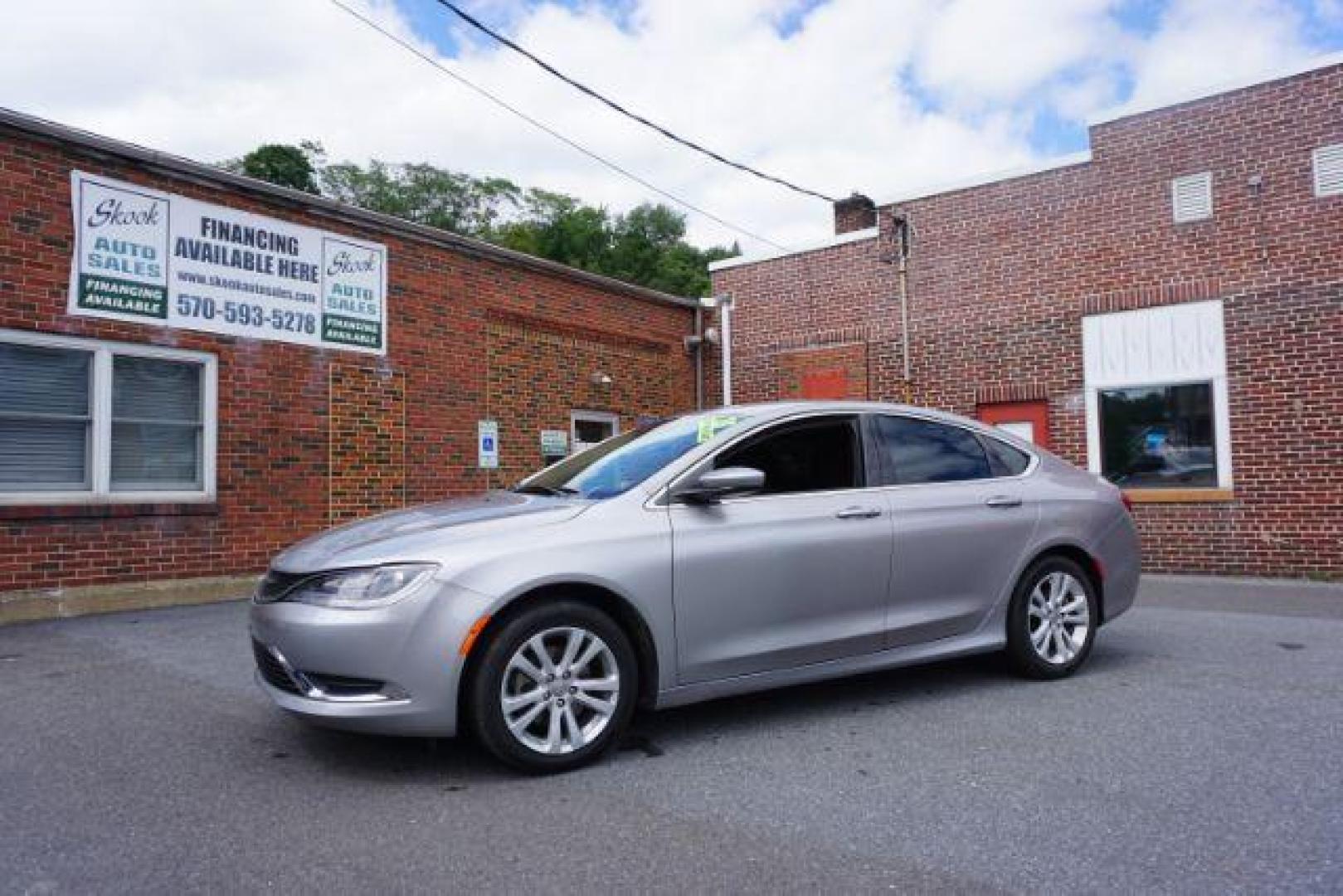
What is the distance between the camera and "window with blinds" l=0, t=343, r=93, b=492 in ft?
24.8

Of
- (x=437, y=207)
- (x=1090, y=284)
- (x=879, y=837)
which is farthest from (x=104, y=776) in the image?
(x=437, y=207)

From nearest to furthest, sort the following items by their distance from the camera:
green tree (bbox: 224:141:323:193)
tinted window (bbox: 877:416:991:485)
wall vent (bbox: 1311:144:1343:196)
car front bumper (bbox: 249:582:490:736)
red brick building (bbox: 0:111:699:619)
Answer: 1. car front bumper (bbox: 249:582:490:736)
2. tinted window (bbox: 877:416:991:485)
3. red brick building (bbox: 0:111:699:619)
4. wall vent (bbox: 1311:144:1343:196)
5. green tree (bbox: 224:141:323:193)

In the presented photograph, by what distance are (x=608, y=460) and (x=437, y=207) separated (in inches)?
1671

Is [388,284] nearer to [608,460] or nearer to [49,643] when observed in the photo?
[49,643]

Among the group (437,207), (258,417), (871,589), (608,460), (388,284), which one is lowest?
(871,589)

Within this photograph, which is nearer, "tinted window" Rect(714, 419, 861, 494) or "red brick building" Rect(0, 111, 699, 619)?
"tinted window" Rect(714, 419, 861, 494)

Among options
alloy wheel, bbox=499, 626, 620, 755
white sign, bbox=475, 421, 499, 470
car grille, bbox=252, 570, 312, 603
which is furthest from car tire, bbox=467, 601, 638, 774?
white sign, bbox=475, 421, 499, 470

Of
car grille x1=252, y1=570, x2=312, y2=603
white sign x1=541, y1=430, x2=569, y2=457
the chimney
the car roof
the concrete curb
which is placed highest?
the chimney

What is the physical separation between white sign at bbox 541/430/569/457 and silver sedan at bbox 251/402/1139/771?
7318 mm

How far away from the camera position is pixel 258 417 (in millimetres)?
9109

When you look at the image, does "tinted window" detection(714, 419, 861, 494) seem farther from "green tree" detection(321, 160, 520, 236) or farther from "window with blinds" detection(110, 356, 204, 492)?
"green tree" detection(321, 160, 520, 236)

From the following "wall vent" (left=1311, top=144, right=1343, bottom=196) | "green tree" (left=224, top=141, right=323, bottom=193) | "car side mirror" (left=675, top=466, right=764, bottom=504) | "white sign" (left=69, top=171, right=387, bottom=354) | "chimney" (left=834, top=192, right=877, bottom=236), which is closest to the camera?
"car side mirror" (left=675, top=466, right=764, bottom=504)

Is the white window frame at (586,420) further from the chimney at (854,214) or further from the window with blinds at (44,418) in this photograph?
the window with blinds at (44,418)

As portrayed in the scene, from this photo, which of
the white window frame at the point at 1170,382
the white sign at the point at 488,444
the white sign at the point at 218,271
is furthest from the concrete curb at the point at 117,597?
the white window frame at the point at 1170,382
